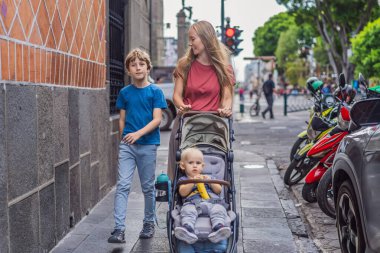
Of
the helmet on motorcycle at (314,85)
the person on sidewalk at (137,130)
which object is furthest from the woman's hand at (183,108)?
the helmet on motorcycle at (314,85)

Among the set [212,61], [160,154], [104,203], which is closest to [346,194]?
[212,61]

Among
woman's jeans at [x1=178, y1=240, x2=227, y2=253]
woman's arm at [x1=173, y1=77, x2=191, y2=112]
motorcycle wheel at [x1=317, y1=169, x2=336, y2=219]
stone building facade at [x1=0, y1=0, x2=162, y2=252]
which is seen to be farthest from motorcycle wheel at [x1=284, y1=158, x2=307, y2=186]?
woman's jeans at [x1=178, y1=240, x2=227, y2=253]

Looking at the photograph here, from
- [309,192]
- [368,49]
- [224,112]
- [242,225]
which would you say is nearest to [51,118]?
[224,112]

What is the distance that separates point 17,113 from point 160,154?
28.1ft

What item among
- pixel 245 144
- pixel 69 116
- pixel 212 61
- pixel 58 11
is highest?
pixel 58 11

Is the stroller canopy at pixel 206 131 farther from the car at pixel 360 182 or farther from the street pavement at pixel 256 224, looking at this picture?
the street pavement at pixel 256 224

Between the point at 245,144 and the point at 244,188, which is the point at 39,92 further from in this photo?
the point at 245,144

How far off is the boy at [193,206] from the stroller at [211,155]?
0.28ft

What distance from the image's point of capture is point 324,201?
6.53m

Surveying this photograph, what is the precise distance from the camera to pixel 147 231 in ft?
19.7

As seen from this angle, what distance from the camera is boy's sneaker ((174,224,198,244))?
4.31m

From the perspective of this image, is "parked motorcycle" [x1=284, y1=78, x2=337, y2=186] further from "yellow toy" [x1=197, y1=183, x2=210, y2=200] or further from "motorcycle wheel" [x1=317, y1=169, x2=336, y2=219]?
"yellow toy" [x1=197, y1=183, x2=210, y2=200]

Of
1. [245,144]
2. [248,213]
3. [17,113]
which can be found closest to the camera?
[17,113]

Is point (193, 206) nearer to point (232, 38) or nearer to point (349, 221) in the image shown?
point (349, 221)
